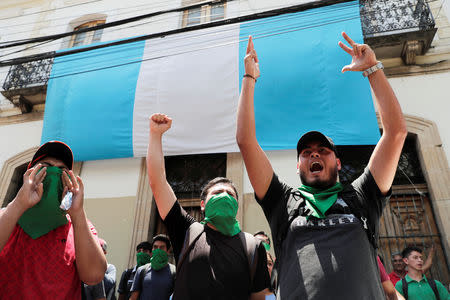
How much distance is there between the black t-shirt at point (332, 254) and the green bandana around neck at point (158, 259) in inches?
105

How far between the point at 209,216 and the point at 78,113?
573 centimetres

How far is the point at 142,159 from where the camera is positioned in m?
6.80

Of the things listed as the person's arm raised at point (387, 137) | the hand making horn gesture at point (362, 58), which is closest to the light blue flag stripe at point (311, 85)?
the hand making horn gesture at point (362, 58)

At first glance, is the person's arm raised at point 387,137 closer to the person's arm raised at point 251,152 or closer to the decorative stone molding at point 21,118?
the person's arm raised at point 251,152

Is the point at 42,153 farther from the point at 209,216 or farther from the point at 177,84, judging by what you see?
the point at 177,84

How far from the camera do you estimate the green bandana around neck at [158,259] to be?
3710 millimetres

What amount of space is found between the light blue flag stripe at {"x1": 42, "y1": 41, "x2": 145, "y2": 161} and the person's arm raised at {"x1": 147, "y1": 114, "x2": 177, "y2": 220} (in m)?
4.20

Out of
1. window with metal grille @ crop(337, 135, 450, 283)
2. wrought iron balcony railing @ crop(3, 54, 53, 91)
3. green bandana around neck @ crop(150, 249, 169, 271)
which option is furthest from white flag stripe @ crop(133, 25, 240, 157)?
wrought iron balcony railing @ crop(3, 54, 53, 91)

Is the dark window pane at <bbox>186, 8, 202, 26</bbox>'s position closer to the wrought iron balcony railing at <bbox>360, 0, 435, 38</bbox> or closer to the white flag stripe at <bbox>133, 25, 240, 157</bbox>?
the white flag stripe at <bbox>133, 25, 240, 157</bbox>

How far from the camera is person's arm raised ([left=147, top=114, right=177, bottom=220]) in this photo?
6.29 feet

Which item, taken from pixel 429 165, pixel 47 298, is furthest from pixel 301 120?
pixel 47 298

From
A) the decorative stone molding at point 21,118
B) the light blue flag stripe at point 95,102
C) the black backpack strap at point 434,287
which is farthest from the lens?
the decorative stone molding at point 21,118

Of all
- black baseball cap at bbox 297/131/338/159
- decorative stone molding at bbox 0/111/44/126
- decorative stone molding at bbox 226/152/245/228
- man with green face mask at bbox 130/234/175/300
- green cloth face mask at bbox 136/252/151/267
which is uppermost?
decorative stone molding at bbox 0/111/44/126


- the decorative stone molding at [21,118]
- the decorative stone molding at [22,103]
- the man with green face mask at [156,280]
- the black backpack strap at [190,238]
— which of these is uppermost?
the decorative stone molding at [22,103]
